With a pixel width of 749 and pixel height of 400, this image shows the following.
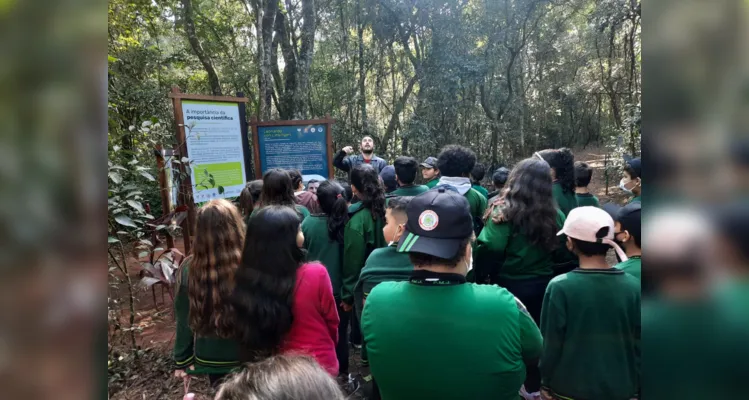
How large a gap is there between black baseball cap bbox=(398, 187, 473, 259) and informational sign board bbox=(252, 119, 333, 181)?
4385 mm

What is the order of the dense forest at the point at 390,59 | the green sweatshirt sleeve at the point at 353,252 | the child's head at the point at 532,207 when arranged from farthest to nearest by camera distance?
1. the dense forest at the point at 390,59
2. the green sweatshirt sleeve at the point at 353,252
3. the child's head at the point at 532,207

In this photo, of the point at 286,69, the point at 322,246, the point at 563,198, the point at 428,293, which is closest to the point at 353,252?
the point at 322,246

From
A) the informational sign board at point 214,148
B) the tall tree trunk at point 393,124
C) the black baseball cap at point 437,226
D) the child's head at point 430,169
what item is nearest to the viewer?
the black baseball cap at point 437,226

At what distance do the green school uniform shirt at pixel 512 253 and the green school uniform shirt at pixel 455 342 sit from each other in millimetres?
1359

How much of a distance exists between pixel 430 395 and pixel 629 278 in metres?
1.03

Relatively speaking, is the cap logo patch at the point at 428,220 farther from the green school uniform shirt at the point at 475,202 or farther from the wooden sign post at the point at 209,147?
the wooden sign post at the point at 209,147

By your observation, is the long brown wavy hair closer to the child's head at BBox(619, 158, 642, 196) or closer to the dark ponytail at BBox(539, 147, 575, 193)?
the dark ponytail at BBox(539, 147, 575, 193)

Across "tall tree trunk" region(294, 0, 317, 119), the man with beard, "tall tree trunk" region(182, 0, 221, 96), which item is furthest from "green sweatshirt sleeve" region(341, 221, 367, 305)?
"tall tree trunk" region(182, 0, 221, 96)

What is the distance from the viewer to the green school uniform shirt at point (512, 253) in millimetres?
2965

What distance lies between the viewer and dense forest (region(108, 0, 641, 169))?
472 inches

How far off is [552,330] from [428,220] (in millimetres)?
826

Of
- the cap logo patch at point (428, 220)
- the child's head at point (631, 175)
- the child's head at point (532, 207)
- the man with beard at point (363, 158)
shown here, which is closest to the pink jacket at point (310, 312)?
the cap logo patch at point (428, 220)

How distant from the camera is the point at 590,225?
2148mm

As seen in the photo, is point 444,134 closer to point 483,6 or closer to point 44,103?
point 483,6
